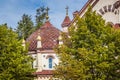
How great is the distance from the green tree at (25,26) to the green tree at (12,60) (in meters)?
38.4

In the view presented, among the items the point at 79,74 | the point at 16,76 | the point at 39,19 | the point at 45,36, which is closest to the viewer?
the point at 79,74

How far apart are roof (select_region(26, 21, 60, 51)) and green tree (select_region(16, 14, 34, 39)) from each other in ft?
90.3

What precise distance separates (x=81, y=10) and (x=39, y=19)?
42.0 meters

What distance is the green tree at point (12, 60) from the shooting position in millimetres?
32875

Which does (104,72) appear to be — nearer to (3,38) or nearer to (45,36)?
(3,38)

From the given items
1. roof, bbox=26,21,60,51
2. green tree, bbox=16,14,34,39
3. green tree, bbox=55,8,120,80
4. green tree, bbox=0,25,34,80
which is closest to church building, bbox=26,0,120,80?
roof, bbox=26,21,60,51

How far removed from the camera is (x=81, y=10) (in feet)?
120

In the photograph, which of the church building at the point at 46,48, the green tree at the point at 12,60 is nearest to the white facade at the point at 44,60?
the church building at the point at 46,48

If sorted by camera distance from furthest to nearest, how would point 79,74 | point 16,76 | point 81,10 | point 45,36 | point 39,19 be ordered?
1. point 39,19
2. point 45,36
3. point 81,10
4. point 16,76
5. point 79,74

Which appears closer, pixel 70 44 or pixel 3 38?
pixel 70 44

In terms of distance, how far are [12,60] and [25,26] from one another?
43.3 metres

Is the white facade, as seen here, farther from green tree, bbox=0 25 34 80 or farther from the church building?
green tree, bbox=0 25 34 80

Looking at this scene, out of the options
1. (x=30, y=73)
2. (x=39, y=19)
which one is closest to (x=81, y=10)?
(x=30, y=73)

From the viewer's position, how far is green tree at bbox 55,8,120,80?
26.3 metres
